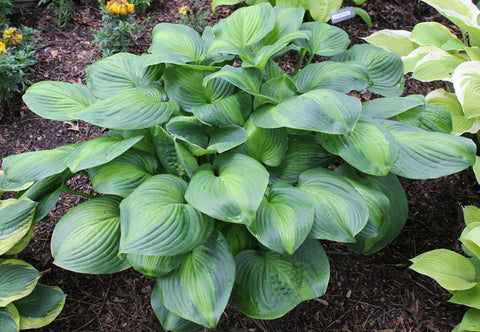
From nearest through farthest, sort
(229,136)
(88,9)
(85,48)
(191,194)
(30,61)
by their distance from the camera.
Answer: (191,194), (229,136), (30,61), (85,48), (88,9)

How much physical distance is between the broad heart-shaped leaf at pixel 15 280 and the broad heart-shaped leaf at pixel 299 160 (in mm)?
1176

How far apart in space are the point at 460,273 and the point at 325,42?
1320mm

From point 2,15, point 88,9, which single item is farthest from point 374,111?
point 2,15

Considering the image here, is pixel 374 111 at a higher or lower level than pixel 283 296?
higher

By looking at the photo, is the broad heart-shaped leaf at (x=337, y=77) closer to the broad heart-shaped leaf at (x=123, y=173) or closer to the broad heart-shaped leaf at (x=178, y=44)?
the broad heart-shaped leaf at (x=178, y=44)

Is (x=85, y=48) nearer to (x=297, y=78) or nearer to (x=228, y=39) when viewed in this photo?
(x=228, y=39)

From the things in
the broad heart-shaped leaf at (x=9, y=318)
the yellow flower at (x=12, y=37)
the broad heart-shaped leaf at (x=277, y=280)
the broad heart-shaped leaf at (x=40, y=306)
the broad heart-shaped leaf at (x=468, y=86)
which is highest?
the yellow flower at (x=12, y=37)

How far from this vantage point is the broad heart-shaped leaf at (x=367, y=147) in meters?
1.50

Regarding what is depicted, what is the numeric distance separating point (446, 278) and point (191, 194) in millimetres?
1229

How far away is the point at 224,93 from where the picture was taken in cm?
180

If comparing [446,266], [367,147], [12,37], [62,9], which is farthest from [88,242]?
[62,9]

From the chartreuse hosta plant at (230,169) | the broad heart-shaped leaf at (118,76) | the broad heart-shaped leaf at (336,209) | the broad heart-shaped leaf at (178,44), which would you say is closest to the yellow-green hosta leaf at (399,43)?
the chartreuse hosta plant at (230,169)

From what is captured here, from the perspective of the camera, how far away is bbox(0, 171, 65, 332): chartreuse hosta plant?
1.61 meters

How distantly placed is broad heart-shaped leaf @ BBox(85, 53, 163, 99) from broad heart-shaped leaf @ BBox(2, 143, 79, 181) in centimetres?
37
